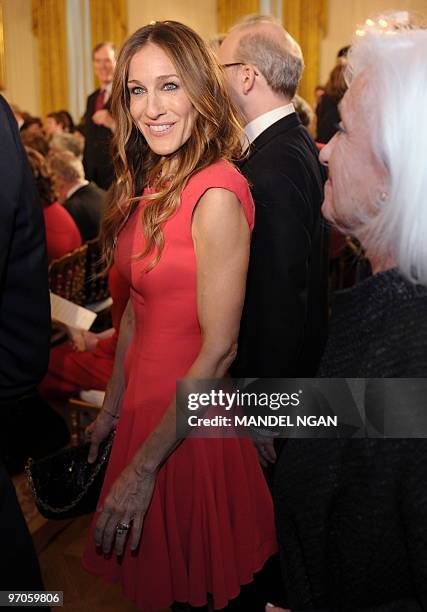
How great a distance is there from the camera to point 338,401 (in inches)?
42.3

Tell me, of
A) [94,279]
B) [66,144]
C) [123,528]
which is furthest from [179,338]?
[66,144]

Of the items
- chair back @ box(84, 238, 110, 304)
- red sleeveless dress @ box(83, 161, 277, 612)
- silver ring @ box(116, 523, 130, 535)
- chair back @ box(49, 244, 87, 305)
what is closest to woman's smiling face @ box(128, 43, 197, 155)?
red sleeveless dress @ box(83, 161, 277, 612)

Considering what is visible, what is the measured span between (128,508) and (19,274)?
0.66 meters

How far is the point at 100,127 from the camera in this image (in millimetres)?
4926

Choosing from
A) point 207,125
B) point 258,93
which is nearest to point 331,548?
point 207,125

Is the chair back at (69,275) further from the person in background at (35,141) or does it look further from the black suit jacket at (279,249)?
the black suit jacket at (279,249)

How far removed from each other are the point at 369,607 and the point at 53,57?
4.77 m

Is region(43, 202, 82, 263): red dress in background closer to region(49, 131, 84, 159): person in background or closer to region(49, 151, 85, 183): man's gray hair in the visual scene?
region(49, 151, 85, 183): man's gray hair

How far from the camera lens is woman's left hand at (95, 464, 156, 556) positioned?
4.71 ft

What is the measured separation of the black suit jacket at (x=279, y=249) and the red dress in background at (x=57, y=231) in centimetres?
198

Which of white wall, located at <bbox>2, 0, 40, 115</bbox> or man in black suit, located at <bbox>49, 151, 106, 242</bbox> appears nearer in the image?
white wall, located at <bbox>2, 0, 40, 115</bbox>

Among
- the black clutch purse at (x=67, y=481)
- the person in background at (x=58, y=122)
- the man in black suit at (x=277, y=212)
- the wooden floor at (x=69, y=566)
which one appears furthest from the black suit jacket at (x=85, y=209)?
the person in background at (x=58, y=122)

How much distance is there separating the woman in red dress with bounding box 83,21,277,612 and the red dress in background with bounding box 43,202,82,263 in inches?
83.4

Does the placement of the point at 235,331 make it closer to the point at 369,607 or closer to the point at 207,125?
the point at 207,125
